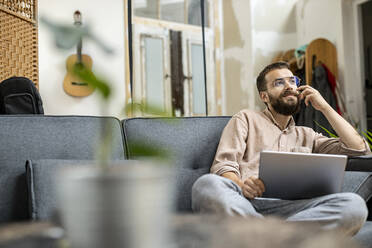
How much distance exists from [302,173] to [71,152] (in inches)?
33.3

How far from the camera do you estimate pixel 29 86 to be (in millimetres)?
2375

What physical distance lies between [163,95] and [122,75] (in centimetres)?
89

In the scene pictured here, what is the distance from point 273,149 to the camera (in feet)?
6.11

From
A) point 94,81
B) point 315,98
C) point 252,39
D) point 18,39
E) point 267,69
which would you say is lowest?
point 94,81

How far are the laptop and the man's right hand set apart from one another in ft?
0.06

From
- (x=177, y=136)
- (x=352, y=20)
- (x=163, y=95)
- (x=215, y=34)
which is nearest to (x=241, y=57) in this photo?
(x=215, y=34)

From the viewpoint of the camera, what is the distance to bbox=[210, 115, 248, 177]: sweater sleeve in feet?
5.54

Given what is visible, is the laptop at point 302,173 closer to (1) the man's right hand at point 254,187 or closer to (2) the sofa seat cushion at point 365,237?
(1) the man's right hand at point 254,187

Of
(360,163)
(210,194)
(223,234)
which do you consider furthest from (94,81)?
(360,163)

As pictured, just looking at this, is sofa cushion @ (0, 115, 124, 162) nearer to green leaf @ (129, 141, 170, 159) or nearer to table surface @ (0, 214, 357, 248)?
table surface @ (0, 214, 357, 248)

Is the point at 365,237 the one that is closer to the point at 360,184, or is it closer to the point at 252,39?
the point at 360,184

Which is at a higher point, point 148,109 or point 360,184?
point 148,109

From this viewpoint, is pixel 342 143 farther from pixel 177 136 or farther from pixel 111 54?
pixel 111 54

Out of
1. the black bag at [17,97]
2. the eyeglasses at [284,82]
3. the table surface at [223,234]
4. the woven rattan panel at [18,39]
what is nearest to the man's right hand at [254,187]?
the eyeglasses at [284,82]
